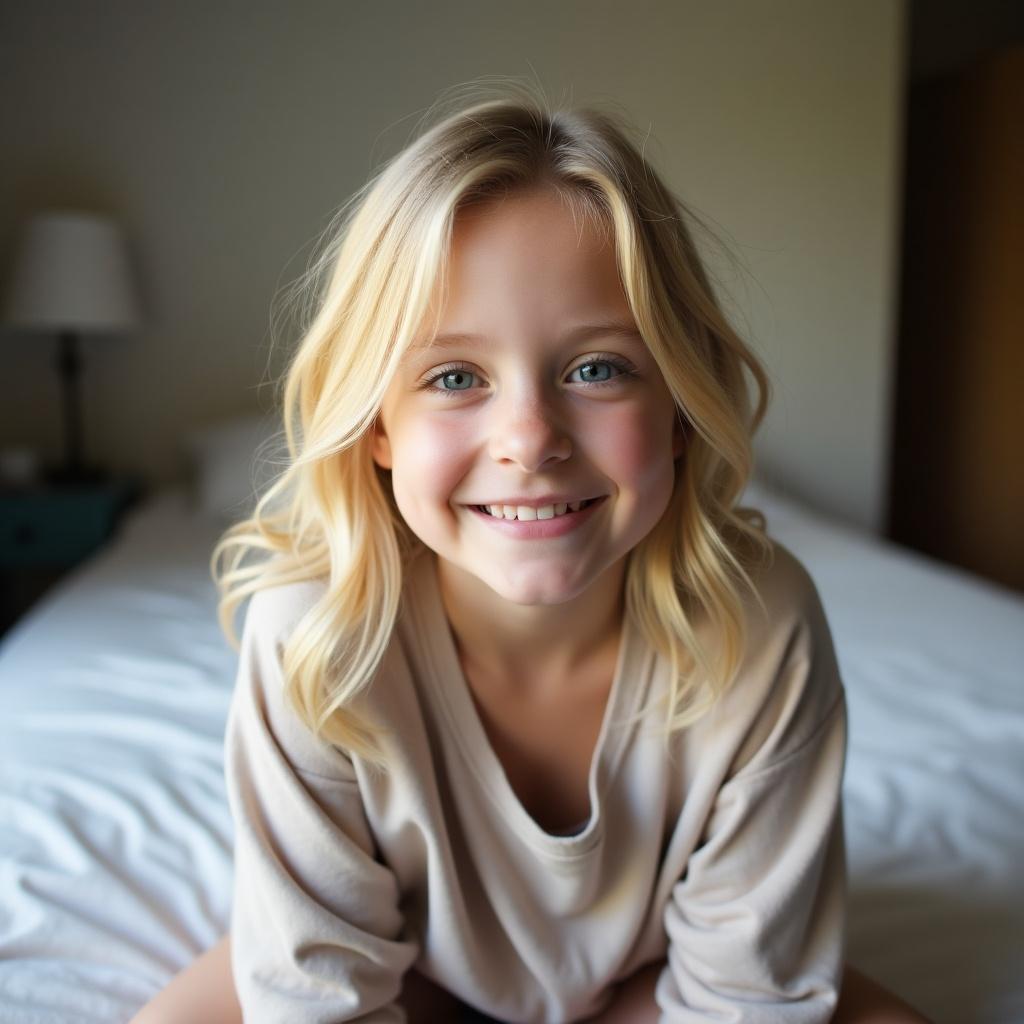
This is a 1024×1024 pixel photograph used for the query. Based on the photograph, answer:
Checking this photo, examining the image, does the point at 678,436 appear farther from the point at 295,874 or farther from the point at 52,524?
the point at 52,524

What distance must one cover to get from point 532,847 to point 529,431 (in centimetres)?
36

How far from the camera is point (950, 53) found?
389 centimetres

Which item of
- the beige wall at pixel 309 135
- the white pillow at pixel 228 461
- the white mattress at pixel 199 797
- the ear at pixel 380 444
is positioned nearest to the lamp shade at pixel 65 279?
the beige wall at pixel 309 135

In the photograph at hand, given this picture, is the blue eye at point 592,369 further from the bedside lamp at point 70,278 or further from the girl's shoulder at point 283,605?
the bedside lamp at point 70,278

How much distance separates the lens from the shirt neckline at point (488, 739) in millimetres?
840

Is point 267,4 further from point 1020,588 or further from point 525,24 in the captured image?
point 1020,588

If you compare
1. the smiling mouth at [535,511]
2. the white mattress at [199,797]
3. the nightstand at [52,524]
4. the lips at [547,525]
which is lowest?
the nightstand at [52,524]

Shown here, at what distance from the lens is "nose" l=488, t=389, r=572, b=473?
2.34ft

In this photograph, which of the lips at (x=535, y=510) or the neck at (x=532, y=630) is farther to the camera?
the neck at (x=532, y=630)

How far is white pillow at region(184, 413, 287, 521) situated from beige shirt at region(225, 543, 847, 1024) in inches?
67.8

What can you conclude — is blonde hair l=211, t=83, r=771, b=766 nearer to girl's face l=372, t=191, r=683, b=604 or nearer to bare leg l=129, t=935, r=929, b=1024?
girl's face l=372, t=191, r=683, b=604

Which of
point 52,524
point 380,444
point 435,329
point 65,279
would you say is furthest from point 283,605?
point 65,279

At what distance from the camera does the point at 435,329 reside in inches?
29.1

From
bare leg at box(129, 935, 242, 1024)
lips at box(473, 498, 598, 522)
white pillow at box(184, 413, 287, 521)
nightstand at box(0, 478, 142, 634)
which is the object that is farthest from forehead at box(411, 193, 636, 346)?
nightstand at box(0, 478, 142, 634)
